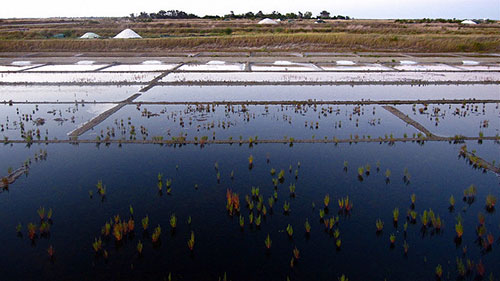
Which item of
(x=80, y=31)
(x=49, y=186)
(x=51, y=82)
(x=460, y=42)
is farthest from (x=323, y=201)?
(x=80, y=31)

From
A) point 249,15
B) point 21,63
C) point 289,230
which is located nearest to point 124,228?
point 289,230

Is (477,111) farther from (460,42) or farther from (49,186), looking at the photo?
(460,42)

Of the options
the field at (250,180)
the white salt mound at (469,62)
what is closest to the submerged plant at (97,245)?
the field at (250,180)

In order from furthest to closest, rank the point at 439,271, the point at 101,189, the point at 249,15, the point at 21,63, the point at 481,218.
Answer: the point at 249,15 < the point at 21,63 < the point at 101,189 < the point at 481,218 < the point at 439,271

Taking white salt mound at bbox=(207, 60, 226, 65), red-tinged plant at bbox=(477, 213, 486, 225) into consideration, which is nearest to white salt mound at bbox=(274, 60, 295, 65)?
white salt mound at bbox=(207, 60, 226, 65)

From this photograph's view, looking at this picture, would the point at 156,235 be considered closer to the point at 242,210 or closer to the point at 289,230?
the point at 242,210

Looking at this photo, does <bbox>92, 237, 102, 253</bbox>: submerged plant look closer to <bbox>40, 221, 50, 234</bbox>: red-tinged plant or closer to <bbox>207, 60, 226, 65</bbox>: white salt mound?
<bbox>40, 221, 50, 234</bbox>: red-tinged plant
